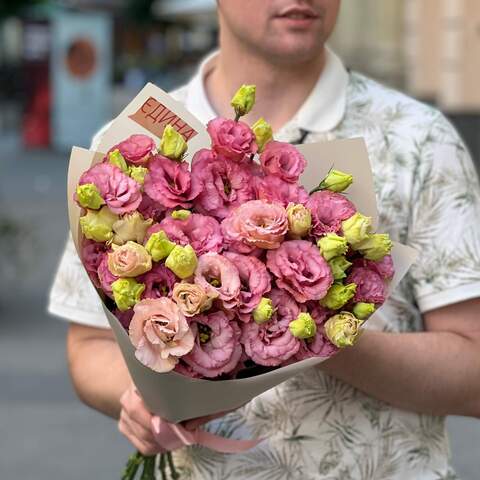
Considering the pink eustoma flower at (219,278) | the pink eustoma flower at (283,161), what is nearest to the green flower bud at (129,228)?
the pink eustoma flower at (219,278)

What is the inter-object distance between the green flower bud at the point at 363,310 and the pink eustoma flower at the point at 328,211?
0.38 feet

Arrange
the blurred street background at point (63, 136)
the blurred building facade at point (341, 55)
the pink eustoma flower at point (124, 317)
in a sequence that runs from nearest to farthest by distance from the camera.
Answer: the pink eustoma flower at point (124, 317), the blurred street background at point (63, 136), the blurred building facade at point (341, 55)

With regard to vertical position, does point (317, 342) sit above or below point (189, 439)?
above

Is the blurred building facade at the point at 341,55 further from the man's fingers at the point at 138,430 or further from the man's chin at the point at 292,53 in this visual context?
the man's fingers at the point at 138,430

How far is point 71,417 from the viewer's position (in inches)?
302

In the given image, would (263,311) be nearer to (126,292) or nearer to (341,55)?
(126,292)

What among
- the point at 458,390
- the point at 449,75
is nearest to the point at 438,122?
the point at 458,390

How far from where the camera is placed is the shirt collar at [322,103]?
8.66 feet

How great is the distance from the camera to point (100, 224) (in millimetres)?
2086

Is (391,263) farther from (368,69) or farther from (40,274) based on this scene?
(368,69)

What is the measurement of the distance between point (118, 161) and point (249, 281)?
273 mm

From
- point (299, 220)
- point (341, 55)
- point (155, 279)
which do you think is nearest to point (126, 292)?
point (155, 279)

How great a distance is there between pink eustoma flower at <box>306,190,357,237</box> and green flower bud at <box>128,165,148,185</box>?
9.7 inches

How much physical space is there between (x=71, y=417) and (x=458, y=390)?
5372mm
